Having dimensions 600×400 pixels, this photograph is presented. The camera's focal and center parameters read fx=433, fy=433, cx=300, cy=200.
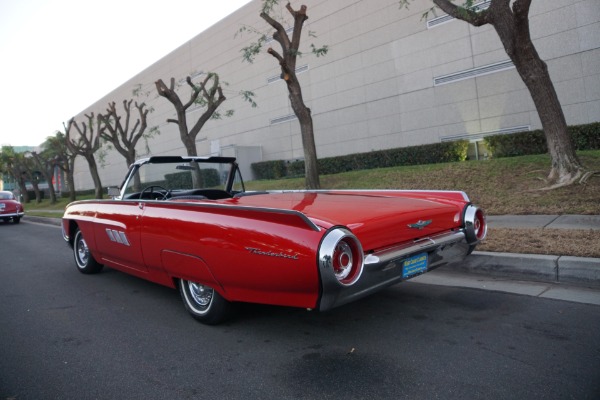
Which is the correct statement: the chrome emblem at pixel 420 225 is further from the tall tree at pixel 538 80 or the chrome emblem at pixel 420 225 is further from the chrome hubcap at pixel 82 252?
the tall tree at pixel 538 80

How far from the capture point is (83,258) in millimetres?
5992

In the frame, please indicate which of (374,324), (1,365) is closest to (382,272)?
(374,324)

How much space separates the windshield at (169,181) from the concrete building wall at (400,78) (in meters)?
9.82

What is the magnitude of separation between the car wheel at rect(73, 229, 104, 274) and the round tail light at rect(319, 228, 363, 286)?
432 centimetres

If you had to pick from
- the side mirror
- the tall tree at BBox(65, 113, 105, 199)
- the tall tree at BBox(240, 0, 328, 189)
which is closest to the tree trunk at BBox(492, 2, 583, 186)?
the tall tree at BBox(240, 0, 328, 189)

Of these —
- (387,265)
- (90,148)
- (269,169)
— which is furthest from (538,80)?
(90,148)

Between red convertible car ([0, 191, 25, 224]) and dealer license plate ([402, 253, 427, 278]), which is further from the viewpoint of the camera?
red convertible car ([0, 191, 25, 224])

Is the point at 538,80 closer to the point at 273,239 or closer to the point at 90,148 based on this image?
the point at 273,239

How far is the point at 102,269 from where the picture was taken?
6086mm

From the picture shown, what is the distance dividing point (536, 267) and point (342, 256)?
9.13 feet

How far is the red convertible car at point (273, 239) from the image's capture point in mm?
2672

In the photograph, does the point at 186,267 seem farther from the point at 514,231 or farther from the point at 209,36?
the point at 209,36

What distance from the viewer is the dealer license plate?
3.06 metres

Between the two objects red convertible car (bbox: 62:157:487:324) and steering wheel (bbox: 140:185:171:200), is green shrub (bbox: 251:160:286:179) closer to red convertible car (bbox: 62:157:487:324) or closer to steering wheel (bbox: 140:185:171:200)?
red convertible car (bbox: 62:157:487:324)
